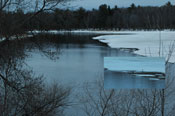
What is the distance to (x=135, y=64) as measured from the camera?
207 centimetres

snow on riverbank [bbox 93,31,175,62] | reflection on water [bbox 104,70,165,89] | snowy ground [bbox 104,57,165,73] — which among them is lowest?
snow on riverbank [bbox 93,31,175,62]

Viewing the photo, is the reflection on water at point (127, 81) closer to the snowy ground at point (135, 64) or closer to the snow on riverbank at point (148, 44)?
the snowy ground at point (135, 64)

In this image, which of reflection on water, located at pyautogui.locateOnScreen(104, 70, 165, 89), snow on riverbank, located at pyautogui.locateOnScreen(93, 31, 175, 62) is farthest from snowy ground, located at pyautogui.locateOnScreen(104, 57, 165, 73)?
snow on riverbank, located at pyautogui.locateOnScreen(93, 31, 175, 62)

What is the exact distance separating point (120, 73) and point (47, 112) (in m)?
3.58

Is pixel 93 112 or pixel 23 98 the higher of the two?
pixel 23 98

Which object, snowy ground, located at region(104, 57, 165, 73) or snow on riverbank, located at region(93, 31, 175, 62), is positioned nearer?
snowy ground, located at region(104, 57, 165, 73)

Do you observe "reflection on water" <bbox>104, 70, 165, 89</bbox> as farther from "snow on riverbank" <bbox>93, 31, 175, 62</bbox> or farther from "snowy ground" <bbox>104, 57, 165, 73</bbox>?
"snow on riverbank" <bbox>93, 31, 175, 62</bbox>

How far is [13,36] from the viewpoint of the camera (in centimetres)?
616

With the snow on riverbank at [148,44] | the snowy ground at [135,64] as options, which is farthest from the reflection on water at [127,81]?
the snow on riverbank at [148,44]

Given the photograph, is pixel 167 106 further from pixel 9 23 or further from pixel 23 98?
pixel 9 23

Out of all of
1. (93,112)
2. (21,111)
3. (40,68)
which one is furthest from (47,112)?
(40,68)

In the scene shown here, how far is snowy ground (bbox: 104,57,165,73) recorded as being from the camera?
2049mm

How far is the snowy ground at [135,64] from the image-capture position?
6.72 feet

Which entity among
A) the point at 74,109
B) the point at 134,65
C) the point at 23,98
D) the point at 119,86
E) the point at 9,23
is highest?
the point at 9,23
